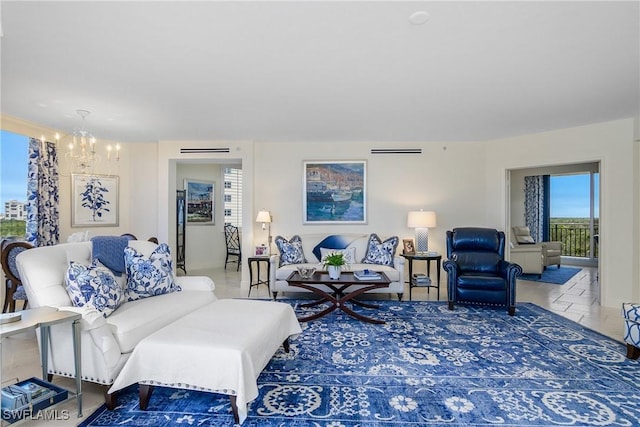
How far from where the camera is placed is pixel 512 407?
6.76 ft

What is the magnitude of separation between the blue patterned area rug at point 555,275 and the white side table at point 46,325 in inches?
274

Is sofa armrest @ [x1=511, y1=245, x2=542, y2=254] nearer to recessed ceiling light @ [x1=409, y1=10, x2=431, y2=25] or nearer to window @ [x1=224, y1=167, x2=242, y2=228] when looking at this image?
recessed ceiling light @ [x1=409, y1=10, x2=431, y2=25]

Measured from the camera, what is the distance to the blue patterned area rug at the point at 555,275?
20.2 feet

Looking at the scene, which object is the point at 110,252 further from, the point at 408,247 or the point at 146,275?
the point at 408,247

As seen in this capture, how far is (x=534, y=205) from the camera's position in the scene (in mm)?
8492

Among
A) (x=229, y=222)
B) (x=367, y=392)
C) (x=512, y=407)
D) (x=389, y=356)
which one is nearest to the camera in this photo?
(x=512, y=407)

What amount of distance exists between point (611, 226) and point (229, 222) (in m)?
7.27

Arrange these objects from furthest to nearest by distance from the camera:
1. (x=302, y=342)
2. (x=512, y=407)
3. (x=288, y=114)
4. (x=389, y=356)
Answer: (x=288, y=114) < (x=302, y=342) < (x=389, y=356) < (x=512, y=407)

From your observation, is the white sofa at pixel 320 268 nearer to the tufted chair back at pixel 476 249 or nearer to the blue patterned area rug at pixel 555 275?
the tufted chair back at pixel 476 249

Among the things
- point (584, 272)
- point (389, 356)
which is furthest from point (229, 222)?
point (584, 272)

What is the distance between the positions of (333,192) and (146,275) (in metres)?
3.46

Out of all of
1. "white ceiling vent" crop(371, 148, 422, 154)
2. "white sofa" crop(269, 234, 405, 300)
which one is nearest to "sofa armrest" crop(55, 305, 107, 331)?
"white sofa" crop(269, 234, 405, 300)

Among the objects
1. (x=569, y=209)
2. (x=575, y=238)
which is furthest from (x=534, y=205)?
(x=575, y=238)

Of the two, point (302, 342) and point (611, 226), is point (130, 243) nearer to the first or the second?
point (302, 342)
